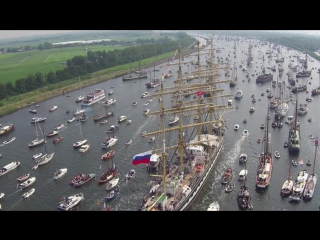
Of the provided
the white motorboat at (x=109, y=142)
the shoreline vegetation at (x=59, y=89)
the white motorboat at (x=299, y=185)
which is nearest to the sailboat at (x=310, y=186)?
the white motorboat at (x=299, y=185)

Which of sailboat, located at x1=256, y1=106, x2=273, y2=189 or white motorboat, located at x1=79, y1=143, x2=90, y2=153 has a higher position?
sailboat, located at x1=256, y1=106, x2=273, y2=189

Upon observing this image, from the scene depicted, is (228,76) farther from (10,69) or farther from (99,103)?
(10,69)

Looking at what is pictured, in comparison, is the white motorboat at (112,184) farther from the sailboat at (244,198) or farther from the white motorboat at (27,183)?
the sailboat at (244,198)

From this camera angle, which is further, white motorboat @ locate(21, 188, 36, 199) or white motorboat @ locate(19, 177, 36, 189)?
white motorboat @ locate(19, 177, 36, 189)

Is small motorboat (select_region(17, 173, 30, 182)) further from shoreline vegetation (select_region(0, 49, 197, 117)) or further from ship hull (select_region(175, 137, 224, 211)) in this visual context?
shoreline vegetation (select_region(0, 49, 197, 117))

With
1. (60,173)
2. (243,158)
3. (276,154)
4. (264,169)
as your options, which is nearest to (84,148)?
(60,173)

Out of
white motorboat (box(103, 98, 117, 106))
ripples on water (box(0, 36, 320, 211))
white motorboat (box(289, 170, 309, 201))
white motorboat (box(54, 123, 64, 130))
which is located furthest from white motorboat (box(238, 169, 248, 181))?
white motorboat (box(103, 98, 117, 106))
